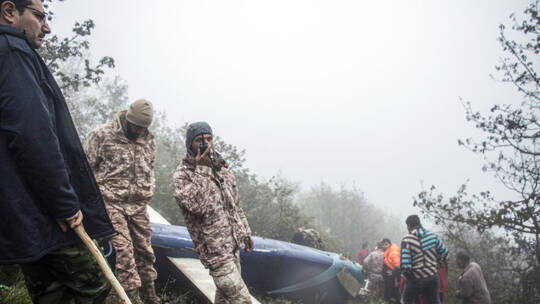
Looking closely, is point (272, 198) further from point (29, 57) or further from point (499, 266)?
point (29, 57)

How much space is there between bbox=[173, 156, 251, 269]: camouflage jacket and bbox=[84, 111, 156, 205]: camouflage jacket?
75 centimetres

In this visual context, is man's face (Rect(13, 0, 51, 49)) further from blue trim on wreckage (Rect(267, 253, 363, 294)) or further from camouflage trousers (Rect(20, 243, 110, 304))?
blue trim on wreckage (Rect(267, 253, 363, 294))

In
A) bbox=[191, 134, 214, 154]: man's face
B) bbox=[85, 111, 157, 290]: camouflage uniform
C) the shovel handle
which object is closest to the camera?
the shovel handle

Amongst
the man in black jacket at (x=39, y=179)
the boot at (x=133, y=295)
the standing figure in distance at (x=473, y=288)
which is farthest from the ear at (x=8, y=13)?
the standing figure in distance at (x=473, y=288)

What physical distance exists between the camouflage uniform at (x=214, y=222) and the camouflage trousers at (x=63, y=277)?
127 cm

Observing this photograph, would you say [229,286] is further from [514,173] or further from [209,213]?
[514,173]

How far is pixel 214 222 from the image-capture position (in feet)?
10.1

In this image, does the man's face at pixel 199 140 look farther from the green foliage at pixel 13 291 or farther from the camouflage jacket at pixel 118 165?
the green foliage at pixel 13 291

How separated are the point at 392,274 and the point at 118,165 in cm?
733

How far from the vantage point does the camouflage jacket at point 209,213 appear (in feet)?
9.77

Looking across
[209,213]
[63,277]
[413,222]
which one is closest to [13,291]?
[63,277]

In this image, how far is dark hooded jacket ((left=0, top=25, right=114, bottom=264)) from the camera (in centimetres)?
142

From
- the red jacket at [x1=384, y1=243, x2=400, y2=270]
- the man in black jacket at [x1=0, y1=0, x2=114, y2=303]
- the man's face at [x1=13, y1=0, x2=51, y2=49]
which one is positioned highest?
the man's face at [x1=13, y1=0, x2=51, y2=49]

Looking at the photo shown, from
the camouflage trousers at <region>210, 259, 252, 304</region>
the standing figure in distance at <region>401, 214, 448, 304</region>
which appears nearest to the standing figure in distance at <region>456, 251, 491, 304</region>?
the standing figure in distance at <region>401, 214, 448, 304</region>
